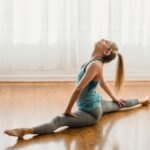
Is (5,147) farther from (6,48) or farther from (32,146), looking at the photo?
(6,48)

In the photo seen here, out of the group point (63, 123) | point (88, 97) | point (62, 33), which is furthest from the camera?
point (62, 33)

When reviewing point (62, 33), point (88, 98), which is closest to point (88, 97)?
point (88, 98)

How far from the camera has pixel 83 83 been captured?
2867 millimetres

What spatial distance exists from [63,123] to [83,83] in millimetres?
277

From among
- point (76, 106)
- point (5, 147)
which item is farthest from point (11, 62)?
point (5, 147)

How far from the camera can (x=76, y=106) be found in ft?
10.5

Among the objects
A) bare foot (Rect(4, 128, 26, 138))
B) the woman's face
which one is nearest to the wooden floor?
bare foot (Rect(4, 128, 26, 138))

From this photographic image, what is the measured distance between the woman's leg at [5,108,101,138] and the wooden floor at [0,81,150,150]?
4cm

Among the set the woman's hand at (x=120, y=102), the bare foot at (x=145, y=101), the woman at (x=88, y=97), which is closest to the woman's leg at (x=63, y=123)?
the woman at (x=88, y=97)

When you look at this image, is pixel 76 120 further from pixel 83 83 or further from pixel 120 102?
pixel 120 102

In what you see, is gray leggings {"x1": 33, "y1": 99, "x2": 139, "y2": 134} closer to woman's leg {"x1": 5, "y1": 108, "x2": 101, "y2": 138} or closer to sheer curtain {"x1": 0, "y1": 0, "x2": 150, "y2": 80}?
woman's leg {"x1": 5, "y1": 108, "x2": 101, "y2": 138}

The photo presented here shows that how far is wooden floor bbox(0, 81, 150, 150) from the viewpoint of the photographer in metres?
2.66

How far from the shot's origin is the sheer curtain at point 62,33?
3.88 metres

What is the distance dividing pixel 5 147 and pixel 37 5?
1.62 metres
